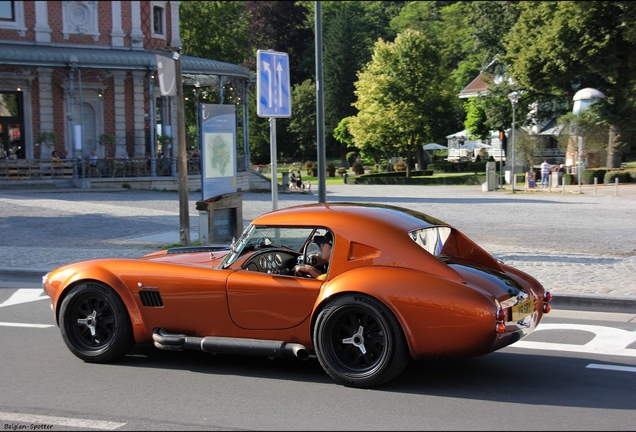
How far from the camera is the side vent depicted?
6594 mm

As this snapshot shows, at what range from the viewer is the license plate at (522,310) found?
5898 mm

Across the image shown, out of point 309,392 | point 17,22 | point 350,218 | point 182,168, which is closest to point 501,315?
point 350,218

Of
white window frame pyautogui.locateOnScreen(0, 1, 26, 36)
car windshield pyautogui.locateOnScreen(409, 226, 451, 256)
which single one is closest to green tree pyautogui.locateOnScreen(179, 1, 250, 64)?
white window frame pyautogui.locateOnScreen(0, 1, 26, 36)

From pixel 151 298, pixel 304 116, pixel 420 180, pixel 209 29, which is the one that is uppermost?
pixel 209 29

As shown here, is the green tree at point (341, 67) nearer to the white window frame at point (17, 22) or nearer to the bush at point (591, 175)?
the bush at point (591, 175)

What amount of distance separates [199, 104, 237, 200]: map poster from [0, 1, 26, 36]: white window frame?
2461cm

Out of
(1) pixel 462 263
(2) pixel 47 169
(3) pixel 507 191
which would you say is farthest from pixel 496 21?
(1) pixel 462 263

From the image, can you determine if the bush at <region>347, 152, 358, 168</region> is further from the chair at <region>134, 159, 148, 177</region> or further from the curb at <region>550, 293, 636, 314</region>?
the curb at <region>550, 293, 636, 314</region>

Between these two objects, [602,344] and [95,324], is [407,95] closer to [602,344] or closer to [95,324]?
[602,344]

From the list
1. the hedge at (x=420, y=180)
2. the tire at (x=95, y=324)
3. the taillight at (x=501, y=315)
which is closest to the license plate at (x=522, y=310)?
the taillight at (x=501, y=315)

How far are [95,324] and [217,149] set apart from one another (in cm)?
879

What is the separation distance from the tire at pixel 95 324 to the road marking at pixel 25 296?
11.9ft

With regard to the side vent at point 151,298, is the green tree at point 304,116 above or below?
above

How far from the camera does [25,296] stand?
10680 mm
